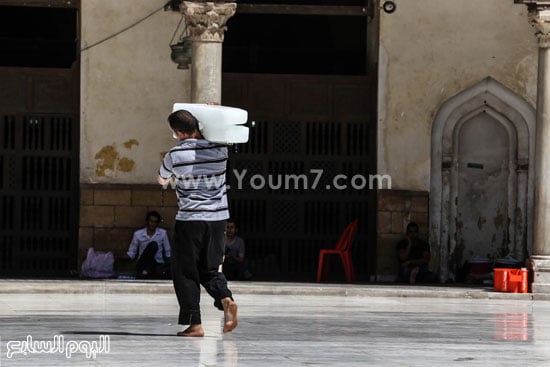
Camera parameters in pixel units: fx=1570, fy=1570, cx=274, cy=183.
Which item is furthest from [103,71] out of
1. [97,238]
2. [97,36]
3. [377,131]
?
[377,131]

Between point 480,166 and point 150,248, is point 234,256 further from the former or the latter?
point 480,166

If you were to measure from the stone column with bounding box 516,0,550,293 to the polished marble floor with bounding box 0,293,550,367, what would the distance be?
2.09 meters

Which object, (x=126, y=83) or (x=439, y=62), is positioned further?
(x=439, y=62)

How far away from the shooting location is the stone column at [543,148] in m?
19.7

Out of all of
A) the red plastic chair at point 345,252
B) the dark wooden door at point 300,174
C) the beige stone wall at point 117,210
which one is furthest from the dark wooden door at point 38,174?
the red plastic chair at point 345,252

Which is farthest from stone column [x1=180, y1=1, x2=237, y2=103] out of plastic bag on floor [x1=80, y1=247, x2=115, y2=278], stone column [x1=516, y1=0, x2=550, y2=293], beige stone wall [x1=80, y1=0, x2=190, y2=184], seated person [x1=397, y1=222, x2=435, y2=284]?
seated person [x1=397, y1=222, x2=435, y2=284]

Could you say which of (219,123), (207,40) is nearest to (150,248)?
(207,40)

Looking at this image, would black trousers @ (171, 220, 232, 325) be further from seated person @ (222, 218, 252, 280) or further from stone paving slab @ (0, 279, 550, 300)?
seated person @ (222, 218, 252, 280)

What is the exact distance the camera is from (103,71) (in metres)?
22.0

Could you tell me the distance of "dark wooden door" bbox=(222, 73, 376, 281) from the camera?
2275cm

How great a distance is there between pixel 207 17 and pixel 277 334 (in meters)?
7.91

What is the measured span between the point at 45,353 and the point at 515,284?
10786 mm

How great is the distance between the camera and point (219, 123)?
11.6m

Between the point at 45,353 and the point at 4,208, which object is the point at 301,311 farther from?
the point at 4,208
